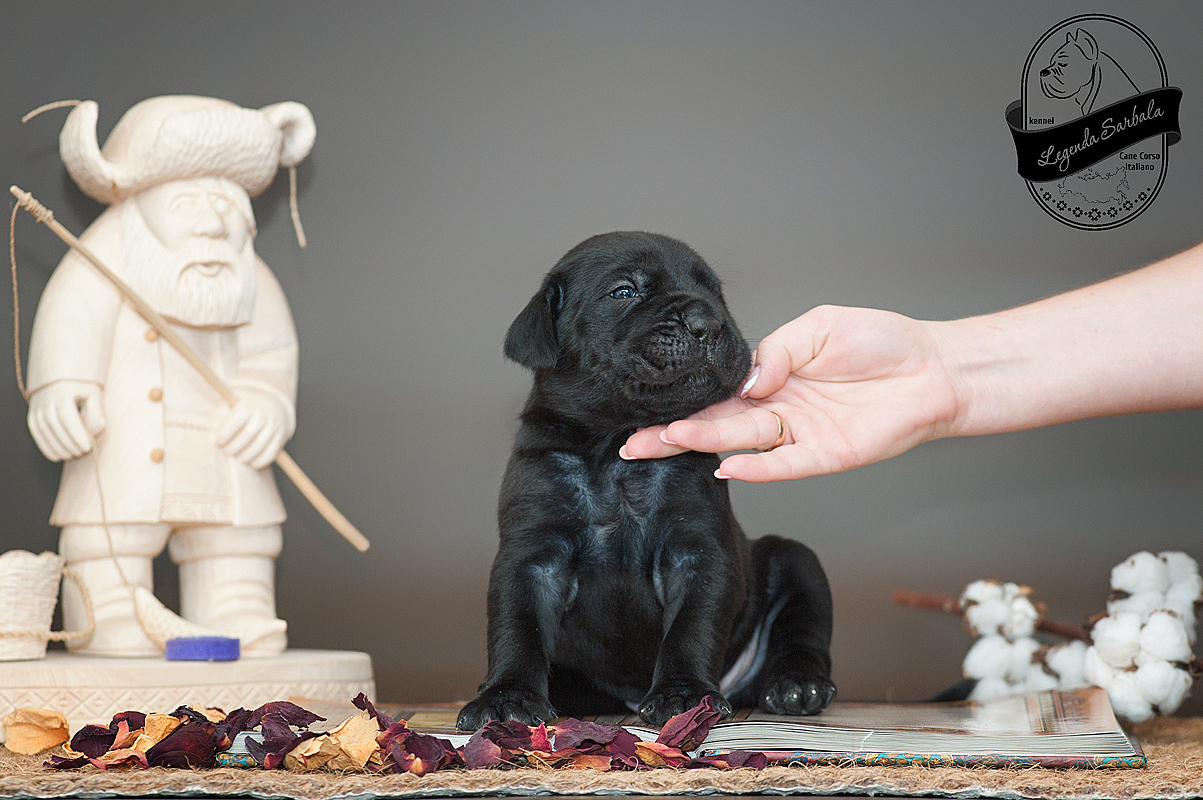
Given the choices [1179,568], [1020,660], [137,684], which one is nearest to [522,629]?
[137,684]

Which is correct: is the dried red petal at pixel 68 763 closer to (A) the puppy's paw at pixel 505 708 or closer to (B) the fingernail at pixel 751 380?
(A) the puppy's paw at pixel 505 708

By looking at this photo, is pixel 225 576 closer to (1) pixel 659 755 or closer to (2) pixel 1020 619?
(1) pixel 659 755

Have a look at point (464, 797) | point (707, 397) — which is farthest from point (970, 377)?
point (464, 797)

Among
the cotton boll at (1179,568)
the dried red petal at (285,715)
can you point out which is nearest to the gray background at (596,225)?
the cotton boll at (1179,568)

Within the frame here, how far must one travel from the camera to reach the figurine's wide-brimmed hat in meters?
1.92

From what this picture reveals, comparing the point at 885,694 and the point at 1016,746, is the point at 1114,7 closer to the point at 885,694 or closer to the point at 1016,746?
the point at 885,694

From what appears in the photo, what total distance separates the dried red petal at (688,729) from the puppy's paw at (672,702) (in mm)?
73

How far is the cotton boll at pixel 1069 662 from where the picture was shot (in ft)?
6.15

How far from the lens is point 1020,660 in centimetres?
194

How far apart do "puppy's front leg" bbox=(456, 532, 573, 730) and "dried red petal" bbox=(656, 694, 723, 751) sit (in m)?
0.16

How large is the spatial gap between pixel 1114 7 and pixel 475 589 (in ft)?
6.12

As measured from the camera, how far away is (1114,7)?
2.35 metres

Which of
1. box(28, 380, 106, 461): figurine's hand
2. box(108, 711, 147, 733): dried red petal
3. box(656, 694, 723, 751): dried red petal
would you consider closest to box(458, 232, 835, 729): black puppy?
box(656, 694, 723, 751): dried red petal

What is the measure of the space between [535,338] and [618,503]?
0.78 ft
